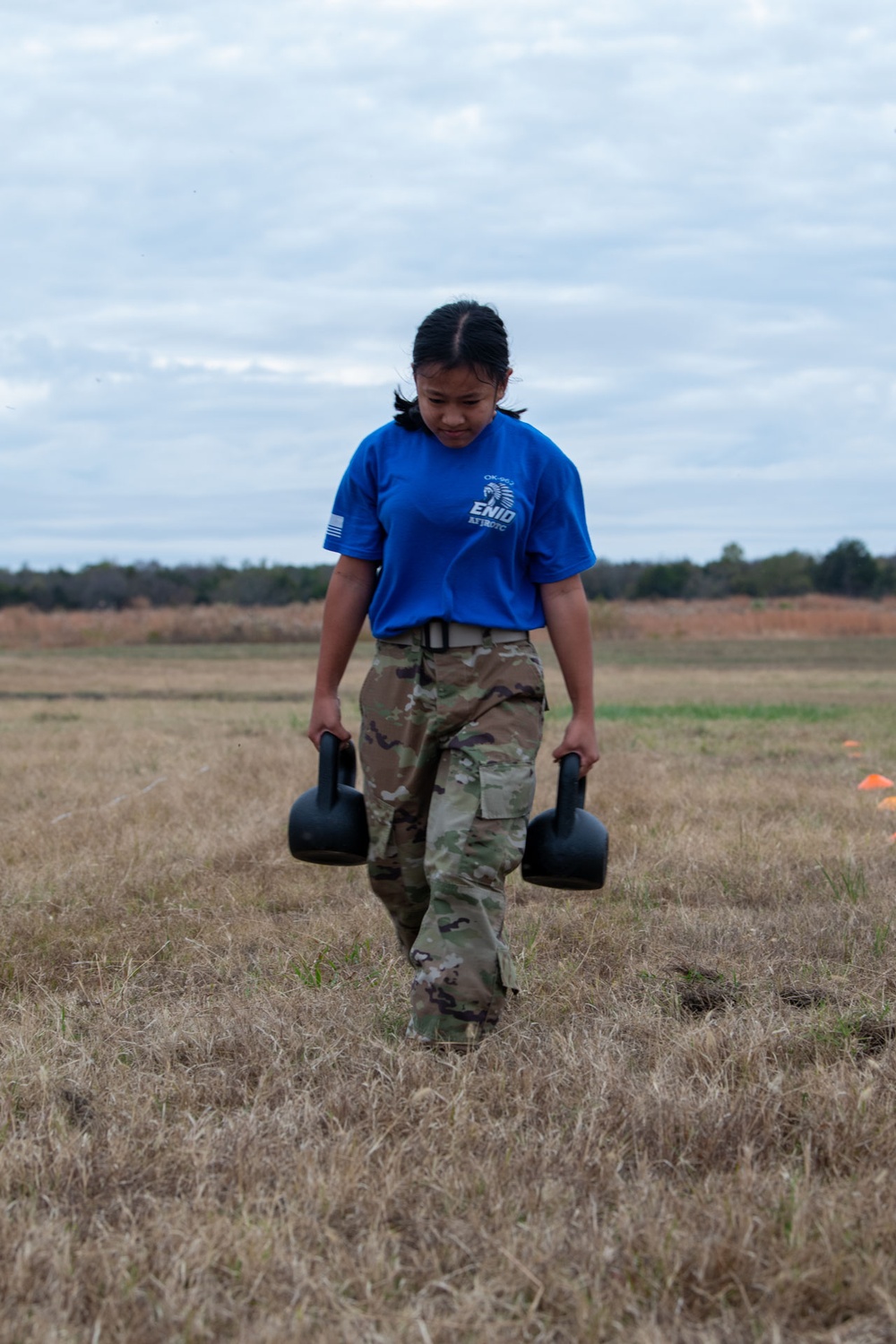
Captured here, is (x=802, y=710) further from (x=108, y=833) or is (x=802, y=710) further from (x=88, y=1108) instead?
(x=88, y=1108)

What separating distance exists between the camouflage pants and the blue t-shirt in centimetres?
14

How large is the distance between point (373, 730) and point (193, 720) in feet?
35.0

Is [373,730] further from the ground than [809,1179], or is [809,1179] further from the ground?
[373,730]

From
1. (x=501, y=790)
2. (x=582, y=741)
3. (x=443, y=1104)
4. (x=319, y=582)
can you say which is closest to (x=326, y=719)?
(x=501, y=790)

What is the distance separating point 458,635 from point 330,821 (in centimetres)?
68

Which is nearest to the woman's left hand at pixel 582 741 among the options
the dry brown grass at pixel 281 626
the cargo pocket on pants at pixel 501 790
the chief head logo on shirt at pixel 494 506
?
the cargo pocket on pants at pixel 501 790

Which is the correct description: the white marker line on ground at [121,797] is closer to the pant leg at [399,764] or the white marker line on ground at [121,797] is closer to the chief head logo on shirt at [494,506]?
the pant leg at [399,764]

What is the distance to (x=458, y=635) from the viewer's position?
375cm

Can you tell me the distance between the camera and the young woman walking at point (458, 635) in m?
3.66

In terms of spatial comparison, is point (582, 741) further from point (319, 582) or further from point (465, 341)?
point (319, 582)

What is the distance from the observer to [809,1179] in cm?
273

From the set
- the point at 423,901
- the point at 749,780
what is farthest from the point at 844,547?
the point at 423,901

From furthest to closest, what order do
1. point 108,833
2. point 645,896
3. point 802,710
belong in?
point 802,710 < point 108,833 < point 645,896

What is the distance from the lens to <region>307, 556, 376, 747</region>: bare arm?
402cm
